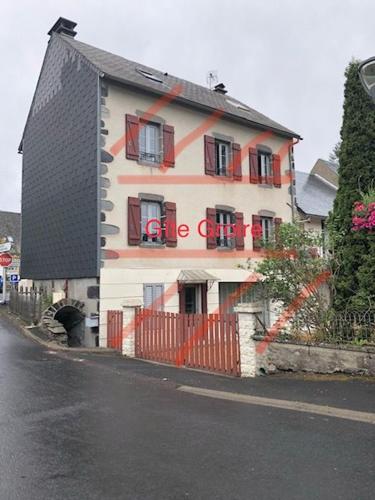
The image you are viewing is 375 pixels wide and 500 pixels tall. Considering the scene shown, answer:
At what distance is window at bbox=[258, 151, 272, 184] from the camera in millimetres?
18703

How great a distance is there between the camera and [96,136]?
13.9 m

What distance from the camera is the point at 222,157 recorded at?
17547mm

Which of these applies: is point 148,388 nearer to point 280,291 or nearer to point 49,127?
point 280,291

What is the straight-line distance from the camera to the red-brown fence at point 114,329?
40.6 ft

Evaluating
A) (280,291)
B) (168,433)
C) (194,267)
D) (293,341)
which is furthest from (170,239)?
(168,433)

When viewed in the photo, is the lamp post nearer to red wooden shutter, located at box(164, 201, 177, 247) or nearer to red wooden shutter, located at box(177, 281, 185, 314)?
red wooden shutter, located at box(164, 201, 177, 247)

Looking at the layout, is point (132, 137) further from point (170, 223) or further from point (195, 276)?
point (195, 276)

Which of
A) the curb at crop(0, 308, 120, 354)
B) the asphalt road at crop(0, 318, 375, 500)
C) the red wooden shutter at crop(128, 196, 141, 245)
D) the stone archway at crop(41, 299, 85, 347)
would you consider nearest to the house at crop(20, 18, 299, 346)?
the red wooden shutter at crop(128, 196, 141, 245)

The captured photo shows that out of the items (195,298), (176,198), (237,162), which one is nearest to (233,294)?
(195,298)

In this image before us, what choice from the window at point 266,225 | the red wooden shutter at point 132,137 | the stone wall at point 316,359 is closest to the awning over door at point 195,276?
the window at point 266,225

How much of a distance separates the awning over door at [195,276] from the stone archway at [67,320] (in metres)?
3.35

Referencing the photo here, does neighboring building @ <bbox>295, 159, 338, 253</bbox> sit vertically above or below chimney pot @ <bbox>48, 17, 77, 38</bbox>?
below

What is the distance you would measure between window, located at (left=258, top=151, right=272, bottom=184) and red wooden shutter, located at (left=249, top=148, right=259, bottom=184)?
0.38 m

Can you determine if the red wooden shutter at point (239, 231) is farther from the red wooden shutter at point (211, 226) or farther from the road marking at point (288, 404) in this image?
the road marking at point (288, 404)
